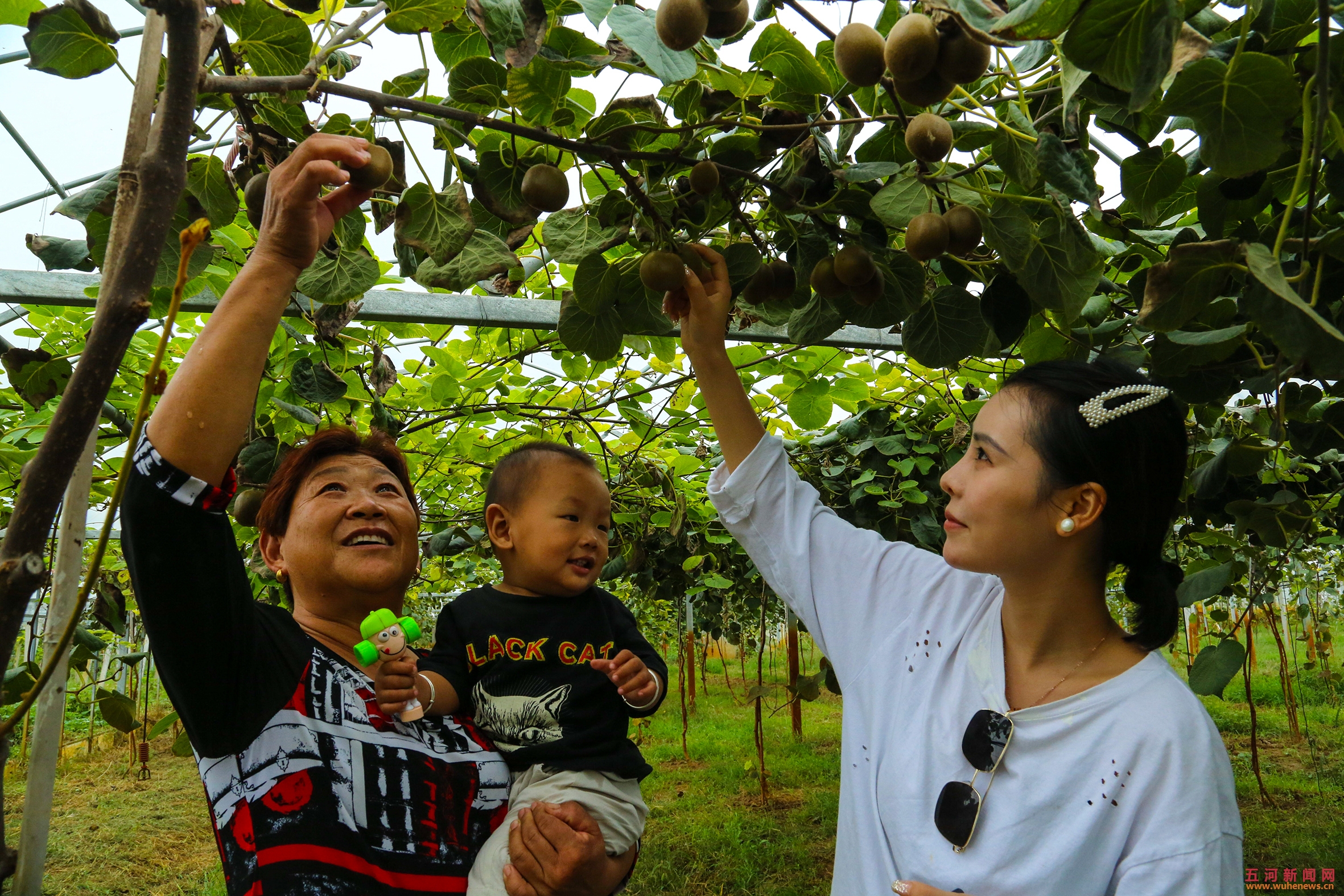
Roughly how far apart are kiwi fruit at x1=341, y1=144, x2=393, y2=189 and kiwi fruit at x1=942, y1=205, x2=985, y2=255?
655 millimetres

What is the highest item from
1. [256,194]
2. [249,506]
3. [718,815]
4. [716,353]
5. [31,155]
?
[31,155]

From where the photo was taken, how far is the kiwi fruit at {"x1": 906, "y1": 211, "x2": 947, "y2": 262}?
3.66ft

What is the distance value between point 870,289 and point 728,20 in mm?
393

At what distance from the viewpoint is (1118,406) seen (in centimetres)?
129

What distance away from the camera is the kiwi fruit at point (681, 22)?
98 cm

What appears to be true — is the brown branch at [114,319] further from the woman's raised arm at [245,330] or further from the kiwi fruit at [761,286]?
the kiwi fruit at [761,286]

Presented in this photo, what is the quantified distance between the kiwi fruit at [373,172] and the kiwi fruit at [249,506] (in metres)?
1.35

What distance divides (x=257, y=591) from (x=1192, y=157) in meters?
2.72

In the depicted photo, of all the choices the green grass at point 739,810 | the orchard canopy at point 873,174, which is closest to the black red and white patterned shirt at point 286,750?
the orchard canopy at point 873,174

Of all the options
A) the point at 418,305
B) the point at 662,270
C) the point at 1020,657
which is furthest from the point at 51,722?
the point at 418,305

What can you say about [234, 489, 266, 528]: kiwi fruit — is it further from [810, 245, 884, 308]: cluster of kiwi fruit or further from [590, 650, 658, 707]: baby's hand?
[810, 245, 884, 308]: cluster of kiwi fruit

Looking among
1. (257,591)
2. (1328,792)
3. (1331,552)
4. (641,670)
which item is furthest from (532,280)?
(1331,552)

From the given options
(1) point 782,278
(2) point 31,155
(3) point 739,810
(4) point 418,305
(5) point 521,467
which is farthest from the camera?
(3) point 739,810

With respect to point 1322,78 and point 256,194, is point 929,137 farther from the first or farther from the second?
point 256,194
